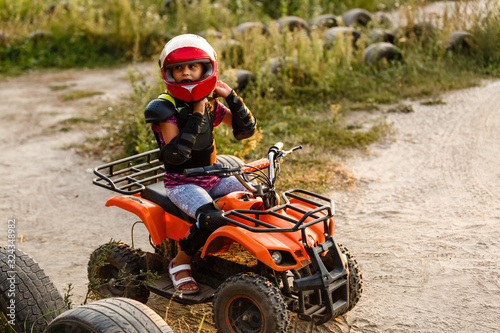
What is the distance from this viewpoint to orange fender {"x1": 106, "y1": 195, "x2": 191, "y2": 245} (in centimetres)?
379

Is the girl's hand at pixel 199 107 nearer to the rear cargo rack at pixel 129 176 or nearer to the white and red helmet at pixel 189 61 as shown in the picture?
the white and red helmet at pixel 189 61

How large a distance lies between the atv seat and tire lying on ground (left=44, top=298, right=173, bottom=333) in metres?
1.19

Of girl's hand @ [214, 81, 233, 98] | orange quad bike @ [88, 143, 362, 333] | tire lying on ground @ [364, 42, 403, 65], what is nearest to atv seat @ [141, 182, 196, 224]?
orange quad bike @ [88, 143, 362, 333]

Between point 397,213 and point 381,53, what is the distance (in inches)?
195

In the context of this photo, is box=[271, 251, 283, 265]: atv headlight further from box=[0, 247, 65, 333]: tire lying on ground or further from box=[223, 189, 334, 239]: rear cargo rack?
box=[0, 247, 65, 333]: tire lying on ground

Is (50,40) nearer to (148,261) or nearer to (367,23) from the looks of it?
(367,23)

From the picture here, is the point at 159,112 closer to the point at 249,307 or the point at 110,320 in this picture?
the point at 249,307

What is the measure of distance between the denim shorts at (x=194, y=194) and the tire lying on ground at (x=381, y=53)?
6425 mm

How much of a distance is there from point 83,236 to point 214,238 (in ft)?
7.35

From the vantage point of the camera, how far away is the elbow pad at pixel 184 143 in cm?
347

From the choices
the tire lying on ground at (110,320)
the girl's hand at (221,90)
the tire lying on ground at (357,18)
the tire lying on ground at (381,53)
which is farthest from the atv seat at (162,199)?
the tire lying on ground at (357,18)

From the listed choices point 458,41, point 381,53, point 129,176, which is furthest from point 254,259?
point 458,41

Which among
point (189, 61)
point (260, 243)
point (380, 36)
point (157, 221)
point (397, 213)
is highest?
point (189, 61)

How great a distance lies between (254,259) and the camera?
361 centimetres
